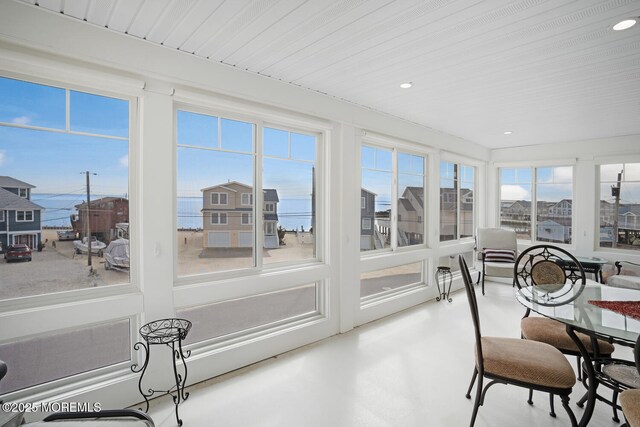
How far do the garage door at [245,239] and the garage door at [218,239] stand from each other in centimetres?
12

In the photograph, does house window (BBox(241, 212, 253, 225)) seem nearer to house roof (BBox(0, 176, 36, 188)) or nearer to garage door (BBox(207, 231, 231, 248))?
garage door (BBox(207, 231, 231, 248))

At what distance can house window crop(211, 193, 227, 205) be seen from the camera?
285 cm

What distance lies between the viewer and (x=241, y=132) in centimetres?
297

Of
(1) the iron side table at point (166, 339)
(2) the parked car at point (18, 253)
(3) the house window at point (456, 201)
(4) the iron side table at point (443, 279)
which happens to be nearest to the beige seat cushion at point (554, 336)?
(4) the iron side table at point (443, 279)

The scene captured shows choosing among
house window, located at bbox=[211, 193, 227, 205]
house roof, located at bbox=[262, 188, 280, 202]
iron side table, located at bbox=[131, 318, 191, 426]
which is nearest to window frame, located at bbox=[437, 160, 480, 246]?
house roof, located at bbox=[262, 188, 280, 202]

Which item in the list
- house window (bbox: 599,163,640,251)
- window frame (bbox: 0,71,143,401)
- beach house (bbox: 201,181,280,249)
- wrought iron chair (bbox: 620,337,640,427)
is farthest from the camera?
house window (bbox: 599,163,640,251)

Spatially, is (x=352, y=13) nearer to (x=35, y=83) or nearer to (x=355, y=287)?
(x=35, y=83)

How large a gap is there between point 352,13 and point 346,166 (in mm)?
1901

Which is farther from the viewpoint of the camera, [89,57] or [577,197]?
[577,197]

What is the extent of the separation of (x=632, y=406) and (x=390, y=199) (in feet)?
10.7

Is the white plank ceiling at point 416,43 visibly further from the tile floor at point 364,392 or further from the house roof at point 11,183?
the tile floor at point 364,392

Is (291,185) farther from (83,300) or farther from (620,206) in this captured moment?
(620,206)

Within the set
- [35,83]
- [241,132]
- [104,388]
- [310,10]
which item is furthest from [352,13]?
[104,388]

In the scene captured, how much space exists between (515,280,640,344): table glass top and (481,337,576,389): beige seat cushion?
0.24m
